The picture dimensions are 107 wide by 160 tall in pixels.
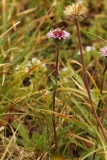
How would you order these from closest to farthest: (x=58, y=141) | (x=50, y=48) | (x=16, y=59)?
(x=58, y=141) → (x=16, y=59) → (x=50, y=48)

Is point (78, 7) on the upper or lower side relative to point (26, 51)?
upper

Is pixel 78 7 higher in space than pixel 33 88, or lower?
higher

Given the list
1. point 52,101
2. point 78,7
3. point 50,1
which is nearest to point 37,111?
point 52,101

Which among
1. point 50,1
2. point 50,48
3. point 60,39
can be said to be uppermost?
point 60,39

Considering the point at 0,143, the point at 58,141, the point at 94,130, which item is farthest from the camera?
the point at 0,143

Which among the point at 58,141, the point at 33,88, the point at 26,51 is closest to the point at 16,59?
the point at 26,51

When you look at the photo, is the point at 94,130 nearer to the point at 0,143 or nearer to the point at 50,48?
the point at 0,143

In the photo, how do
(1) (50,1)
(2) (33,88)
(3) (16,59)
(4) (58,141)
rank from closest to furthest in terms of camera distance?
(4) (58,141) → (2) (33,88) → (3) (16,59) → (1) (50,1)

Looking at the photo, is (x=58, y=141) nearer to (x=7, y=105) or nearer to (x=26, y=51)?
(x=7, y=105)

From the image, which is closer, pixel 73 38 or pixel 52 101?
pixel 52 101
